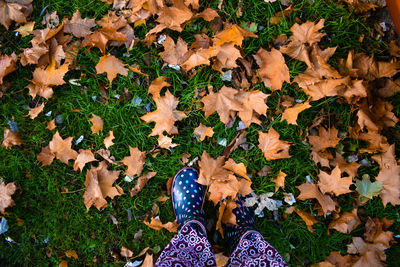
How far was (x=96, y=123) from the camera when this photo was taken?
2.14 meters

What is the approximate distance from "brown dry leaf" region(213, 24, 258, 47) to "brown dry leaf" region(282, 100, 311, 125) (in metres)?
0.58

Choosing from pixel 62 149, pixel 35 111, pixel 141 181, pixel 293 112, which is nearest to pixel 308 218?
pixel 293 112

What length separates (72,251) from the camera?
7.16ft

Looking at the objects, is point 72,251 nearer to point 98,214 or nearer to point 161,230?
point 98,214

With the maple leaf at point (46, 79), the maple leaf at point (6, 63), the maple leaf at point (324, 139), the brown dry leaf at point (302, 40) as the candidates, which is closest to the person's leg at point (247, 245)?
the maple leaf at point (324, 139)

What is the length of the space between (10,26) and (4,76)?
1.33 ft

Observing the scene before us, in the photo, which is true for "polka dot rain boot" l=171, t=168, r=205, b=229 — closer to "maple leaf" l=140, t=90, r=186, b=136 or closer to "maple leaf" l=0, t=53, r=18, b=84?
"maple leaf" l=140, t=90, r=186, b=136

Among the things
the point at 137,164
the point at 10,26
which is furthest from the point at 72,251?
the point at 10,26

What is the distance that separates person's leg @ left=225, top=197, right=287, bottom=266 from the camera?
171 centimetres

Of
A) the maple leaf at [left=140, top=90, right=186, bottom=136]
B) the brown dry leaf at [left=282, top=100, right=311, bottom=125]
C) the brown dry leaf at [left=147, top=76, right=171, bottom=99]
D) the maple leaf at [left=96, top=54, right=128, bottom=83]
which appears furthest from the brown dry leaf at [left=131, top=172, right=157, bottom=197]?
the brown dry leaf at [left=282, top=100, right=311, bottom=125]

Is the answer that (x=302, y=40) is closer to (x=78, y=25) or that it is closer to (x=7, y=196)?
(x=78, y=25)

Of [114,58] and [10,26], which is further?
[10,26]

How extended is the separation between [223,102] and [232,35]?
48cm

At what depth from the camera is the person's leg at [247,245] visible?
171 cm
